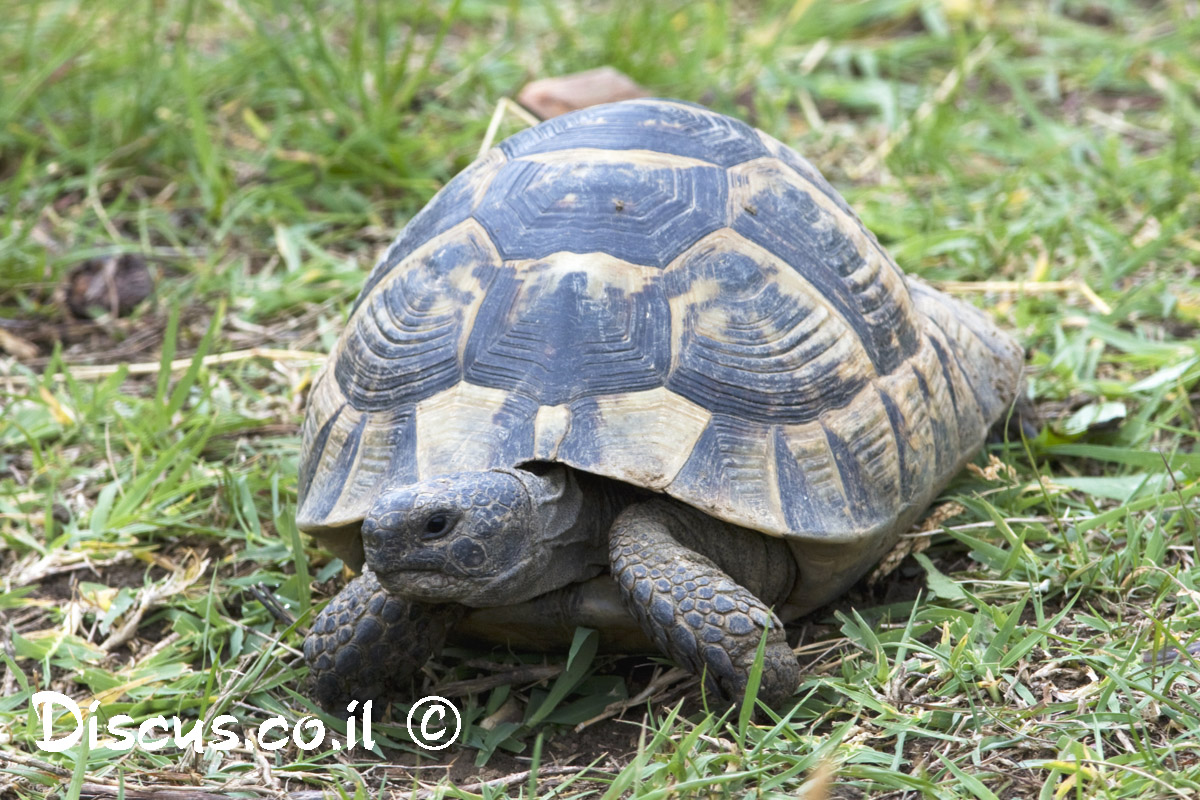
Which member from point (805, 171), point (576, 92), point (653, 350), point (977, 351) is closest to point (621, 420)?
point (653, 350)

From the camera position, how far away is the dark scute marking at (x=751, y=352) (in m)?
2.44

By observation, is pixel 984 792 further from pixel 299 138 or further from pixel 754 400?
pixel 299 138

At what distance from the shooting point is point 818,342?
257 centimetres

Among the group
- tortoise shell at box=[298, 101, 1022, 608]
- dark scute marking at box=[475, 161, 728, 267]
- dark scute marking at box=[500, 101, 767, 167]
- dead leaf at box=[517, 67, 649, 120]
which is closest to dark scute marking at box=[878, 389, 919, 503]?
tortoise shell at box=[298, 101, 1022, 608]

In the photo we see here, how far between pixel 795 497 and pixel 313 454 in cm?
102

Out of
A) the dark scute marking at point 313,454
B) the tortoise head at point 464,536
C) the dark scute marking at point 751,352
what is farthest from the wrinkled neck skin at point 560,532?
the dark scute marking at point 313,454

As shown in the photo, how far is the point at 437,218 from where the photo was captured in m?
2.80

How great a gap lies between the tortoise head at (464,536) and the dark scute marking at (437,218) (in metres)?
0.69

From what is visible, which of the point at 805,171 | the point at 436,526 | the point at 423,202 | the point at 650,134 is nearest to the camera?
the point at 436,526

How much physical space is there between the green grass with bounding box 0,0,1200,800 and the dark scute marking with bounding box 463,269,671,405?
1.63 ft

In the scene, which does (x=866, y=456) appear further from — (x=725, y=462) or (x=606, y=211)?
(x=606, y=211)

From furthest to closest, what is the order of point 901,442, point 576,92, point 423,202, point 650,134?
1. point 576,92
2. point 423,202
3. point 650,134
4. point 901,442

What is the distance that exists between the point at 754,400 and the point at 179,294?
252 centimetres

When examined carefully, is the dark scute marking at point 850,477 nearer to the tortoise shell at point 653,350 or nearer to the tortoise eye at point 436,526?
the tortoise shell at point 653,350
